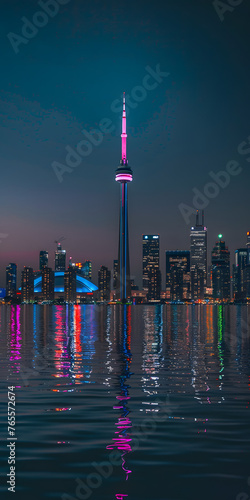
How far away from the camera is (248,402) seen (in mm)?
18766

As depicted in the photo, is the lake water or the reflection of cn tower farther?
the reflection of cn tower

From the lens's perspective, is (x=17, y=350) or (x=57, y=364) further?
(x=17, y=350)

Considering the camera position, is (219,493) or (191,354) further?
(191,354)

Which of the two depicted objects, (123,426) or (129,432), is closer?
(129,432)

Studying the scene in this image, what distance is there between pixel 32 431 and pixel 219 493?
6.23 m

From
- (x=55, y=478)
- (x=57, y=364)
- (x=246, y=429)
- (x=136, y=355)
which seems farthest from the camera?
(x=136, y=355)

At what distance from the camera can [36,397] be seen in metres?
19.5

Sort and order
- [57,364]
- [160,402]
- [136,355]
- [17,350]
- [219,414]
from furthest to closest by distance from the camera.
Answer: [17,350] < [136,355] < [57,364] < [160,402] < [219,414]

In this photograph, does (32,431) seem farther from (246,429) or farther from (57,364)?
(57,364)

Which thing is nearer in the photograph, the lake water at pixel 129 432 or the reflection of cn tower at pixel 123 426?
the lake water at pixel 129 432

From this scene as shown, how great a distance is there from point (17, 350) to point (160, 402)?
73.5ft

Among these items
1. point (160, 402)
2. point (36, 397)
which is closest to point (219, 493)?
point (160, 402)

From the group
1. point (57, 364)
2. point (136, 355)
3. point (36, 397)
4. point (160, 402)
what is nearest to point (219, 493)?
point (160, 402)

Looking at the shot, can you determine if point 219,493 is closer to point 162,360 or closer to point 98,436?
point 98,436
